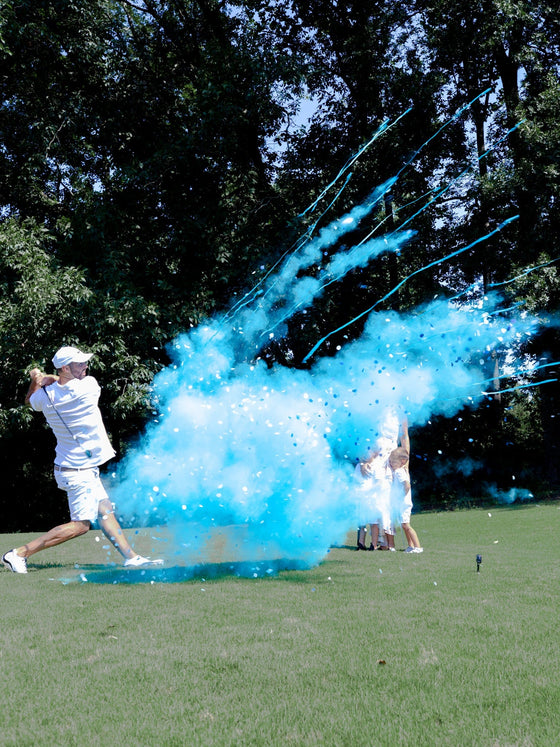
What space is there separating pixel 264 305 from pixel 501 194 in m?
8.46

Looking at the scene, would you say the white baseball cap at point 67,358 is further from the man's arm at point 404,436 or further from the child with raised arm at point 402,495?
the child with raised arm at point 402,495

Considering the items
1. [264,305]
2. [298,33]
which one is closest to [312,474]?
[264,305]

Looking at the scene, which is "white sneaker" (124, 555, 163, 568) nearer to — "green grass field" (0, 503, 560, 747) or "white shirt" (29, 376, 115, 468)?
"green grass field" (0, 503, 560, 747)

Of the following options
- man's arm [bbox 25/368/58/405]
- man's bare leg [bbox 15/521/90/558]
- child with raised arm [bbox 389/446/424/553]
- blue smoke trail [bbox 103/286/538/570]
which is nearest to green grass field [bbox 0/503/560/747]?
man's bare leg [bbox 15/521/90/558]

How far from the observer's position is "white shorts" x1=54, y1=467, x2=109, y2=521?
7.73 meters

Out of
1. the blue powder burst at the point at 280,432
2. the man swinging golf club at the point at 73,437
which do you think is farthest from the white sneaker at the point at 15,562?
the blue powder burst at the point at 280,432

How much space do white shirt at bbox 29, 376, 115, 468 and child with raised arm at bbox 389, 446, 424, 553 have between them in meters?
3.54

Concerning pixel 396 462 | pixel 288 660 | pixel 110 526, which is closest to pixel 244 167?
pixel 396 462

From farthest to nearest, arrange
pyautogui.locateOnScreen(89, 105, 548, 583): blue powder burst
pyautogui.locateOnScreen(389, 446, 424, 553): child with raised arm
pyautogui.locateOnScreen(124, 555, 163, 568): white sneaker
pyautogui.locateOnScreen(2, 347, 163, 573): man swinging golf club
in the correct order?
pyautogui.locateOnScreen(389, 446, 424, 553): child with raised arm, pyautogui.locateOnScreen(124, 555, 163, 568): white sneaker, pyautogui.locateOnScreen(2, 347, 163, 573): man swinging golf club, pyautogui.locateOnScreen(89, 105, 548, 583): blue powder burst

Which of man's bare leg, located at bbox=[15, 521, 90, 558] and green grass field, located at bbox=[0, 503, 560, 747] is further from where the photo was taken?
man's bare leg, located at bbox=[15, 521, 90, 558]

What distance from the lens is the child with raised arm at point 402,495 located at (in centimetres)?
915

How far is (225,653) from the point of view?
4.43 meters

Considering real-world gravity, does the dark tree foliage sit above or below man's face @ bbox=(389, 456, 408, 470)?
above

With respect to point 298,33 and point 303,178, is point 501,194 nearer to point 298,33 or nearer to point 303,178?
point 303,178
